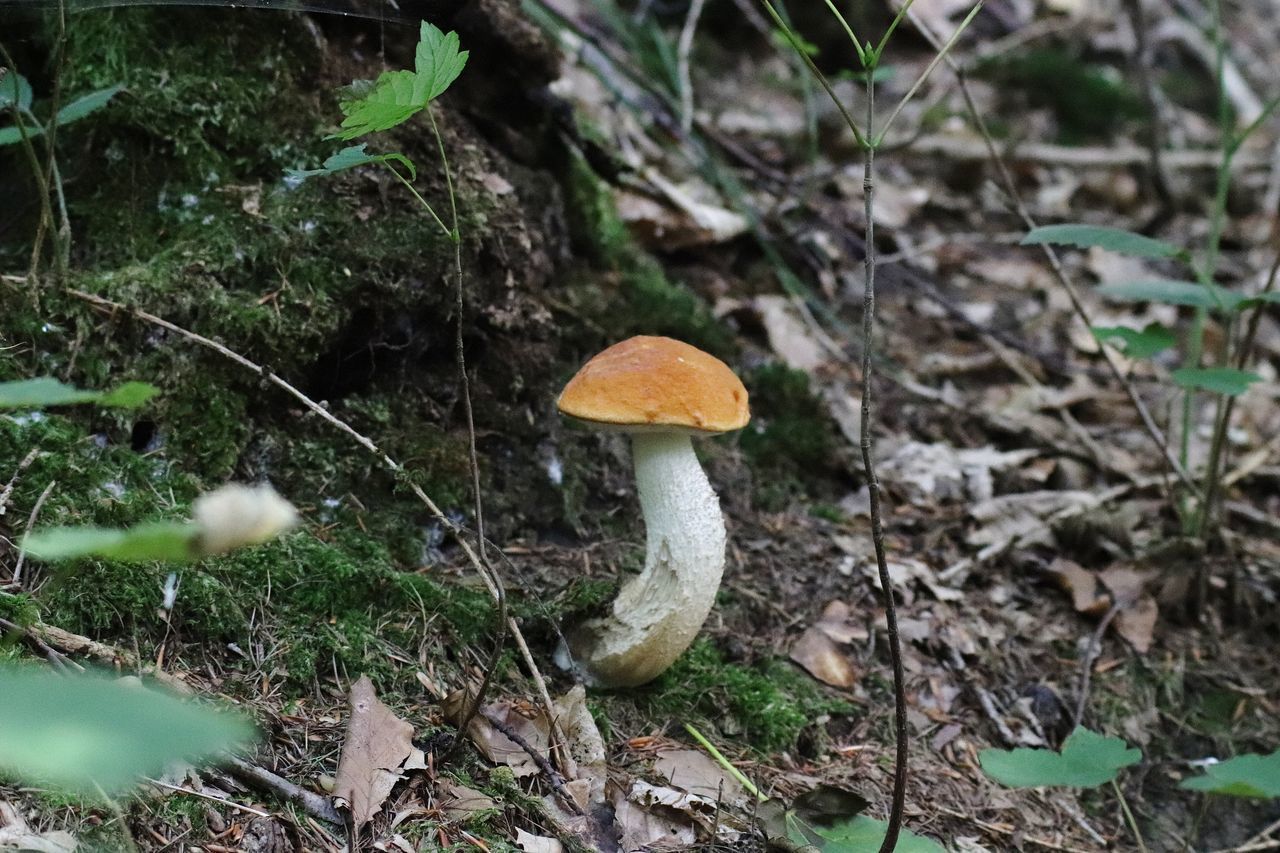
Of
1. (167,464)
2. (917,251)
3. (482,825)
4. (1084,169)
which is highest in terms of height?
(1084,169)

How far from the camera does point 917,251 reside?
5.70 meters

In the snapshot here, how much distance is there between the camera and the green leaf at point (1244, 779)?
1656 millimetres

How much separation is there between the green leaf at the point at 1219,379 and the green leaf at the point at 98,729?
311 cm

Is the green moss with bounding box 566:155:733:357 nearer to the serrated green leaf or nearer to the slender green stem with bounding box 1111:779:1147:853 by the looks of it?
the serrated green leaf

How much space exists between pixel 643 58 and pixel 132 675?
4599mm

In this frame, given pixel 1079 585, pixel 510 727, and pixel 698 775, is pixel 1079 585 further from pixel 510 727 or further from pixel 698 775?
pixel 510 727

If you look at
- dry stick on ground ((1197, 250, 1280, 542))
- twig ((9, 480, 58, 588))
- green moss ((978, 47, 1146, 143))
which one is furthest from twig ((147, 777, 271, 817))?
green moss ((978, 47, 1146, 143))

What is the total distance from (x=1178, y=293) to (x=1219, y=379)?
1.03ft

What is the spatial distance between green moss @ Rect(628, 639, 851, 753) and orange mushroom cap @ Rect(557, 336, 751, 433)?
0.82m

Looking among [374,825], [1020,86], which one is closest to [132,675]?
[374,825]

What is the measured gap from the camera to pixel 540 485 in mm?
3314

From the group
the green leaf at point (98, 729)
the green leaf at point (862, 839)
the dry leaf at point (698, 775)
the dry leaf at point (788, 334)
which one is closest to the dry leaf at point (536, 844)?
the dry leaf at point (698, 775)

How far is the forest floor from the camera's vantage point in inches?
88.0

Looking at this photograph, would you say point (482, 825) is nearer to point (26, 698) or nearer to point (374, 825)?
point (374, 825)
